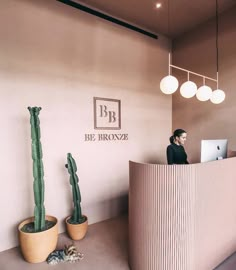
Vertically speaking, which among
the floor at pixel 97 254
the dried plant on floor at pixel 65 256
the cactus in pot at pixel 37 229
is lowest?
the floor at pixel 97 254

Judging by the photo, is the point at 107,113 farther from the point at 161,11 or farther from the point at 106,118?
the point at 161,11

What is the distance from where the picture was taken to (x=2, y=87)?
275cm

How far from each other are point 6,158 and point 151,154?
108 inches

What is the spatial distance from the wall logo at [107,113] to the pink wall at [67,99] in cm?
10

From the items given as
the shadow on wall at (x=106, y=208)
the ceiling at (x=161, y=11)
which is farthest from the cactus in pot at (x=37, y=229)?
the ceiling at (x=161, y=11)

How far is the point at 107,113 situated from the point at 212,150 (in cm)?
189

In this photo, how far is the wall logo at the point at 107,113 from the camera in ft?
11.8

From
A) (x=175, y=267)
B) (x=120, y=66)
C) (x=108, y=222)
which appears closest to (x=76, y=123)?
(x=120, y=66)

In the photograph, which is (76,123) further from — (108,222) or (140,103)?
(108,222)

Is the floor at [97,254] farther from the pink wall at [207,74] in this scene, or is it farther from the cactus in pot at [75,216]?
the pink wall at [207,74]

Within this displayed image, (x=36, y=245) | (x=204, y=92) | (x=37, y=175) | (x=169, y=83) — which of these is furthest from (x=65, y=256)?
(x=204, y=92)

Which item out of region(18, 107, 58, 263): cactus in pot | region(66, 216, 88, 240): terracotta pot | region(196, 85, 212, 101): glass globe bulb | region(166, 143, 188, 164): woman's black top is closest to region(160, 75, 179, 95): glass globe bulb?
region(196, 85, 212, 101): glass globe bulb

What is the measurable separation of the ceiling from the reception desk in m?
2.90

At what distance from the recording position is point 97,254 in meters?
2.62
